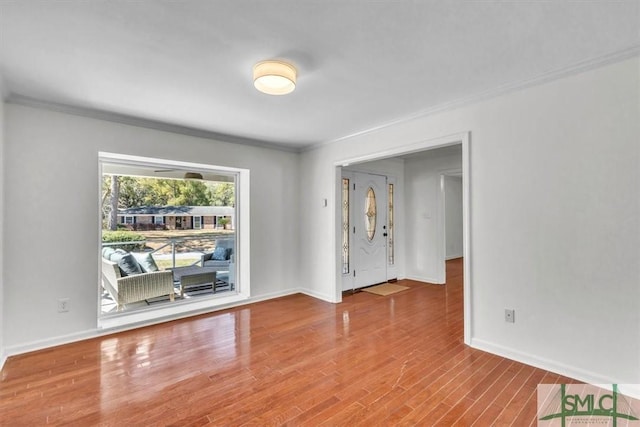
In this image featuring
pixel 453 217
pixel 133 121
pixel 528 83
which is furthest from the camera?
pixel 453 217

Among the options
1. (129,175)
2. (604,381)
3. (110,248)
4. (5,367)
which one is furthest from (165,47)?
(604,381)

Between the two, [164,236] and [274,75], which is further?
[164,236]

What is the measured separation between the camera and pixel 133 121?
11.5ft

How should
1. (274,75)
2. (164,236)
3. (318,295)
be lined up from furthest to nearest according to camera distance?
(318,295) < (164,236) < (274,75)

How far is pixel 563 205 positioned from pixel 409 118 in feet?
5.70

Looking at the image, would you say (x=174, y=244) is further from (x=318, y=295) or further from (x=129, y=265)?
(x=318, y=295)

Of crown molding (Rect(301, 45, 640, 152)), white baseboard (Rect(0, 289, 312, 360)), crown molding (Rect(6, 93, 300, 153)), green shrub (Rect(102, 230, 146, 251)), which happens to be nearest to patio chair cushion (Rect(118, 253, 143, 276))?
green shrub (Rect(102, 230, 146, 251))

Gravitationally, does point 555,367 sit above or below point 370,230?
below

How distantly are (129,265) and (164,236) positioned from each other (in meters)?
0.54

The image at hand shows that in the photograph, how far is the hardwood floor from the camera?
1.99 meters

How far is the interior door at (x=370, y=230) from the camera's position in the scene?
17.5 ft

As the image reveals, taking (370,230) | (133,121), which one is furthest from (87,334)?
(370,230)

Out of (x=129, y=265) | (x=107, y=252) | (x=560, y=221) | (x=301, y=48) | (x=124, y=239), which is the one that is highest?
(x=301, y=48)

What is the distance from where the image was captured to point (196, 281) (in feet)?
14.6
